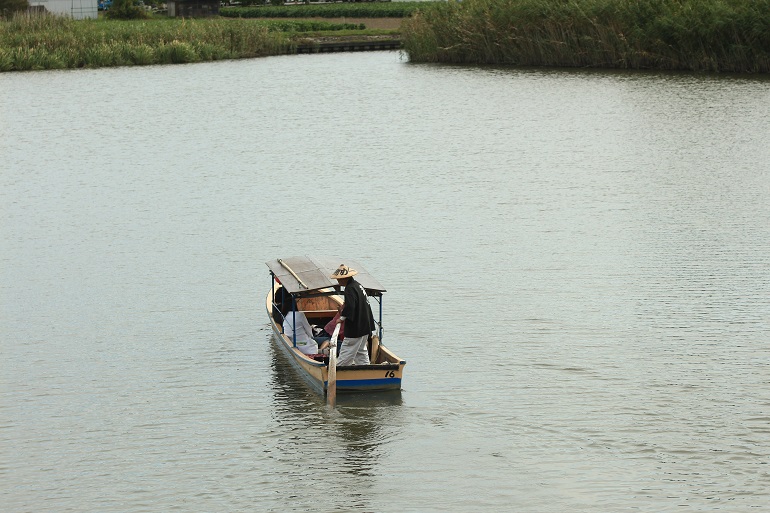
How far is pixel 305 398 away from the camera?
16.3 meters

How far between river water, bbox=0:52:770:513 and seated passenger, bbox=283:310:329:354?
53cm

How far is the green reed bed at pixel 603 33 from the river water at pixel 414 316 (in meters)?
9.93

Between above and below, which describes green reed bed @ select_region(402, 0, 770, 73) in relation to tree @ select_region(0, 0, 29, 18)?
below

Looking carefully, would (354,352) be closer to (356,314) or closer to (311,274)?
(356,314)

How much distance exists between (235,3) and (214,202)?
8952 cm

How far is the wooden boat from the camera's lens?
15797 millimetres

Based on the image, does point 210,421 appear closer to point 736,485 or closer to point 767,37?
point 736,485

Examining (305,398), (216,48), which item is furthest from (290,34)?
(305,398)

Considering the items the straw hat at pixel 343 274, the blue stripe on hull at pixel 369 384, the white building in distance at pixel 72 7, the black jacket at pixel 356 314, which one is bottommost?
the blue stripe on hull at pixel 369 384

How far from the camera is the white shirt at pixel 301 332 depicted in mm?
17453

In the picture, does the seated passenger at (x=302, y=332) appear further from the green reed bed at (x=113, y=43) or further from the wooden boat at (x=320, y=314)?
the green reed bed at (x=113, y=43)

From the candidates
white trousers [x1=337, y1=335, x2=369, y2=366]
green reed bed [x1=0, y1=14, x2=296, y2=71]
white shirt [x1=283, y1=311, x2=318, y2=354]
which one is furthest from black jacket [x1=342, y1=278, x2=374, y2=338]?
green reed bed [x1=0, y1=14, x2=296, y2=71]

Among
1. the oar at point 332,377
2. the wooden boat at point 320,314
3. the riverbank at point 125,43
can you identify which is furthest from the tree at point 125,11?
the oar at point 332,377

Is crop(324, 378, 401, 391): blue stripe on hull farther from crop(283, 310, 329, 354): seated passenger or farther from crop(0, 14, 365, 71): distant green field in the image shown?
crop(0, 14, 365, 71): distant green field
